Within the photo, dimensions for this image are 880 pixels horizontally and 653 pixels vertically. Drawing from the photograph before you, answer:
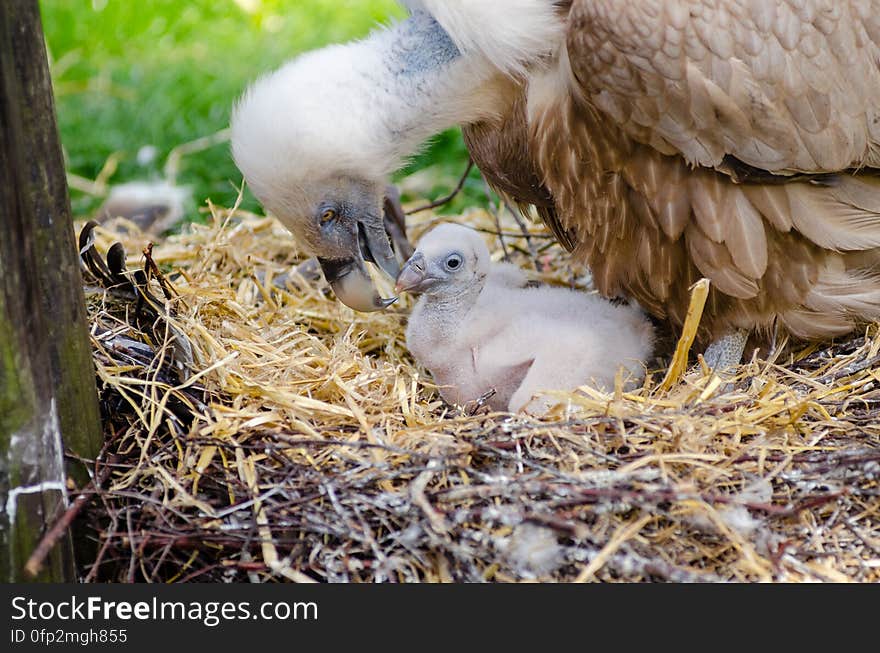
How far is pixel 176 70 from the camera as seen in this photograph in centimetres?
709

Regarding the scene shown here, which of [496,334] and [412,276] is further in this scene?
[496,334]

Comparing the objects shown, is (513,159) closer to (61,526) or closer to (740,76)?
(740,76)

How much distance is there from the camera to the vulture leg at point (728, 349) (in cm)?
344

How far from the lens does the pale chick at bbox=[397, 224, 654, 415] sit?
10.9ft

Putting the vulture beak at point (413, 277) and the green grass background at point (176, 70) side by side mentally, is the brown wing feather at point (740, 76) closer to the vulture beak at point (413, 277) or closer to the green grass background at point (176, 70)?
the vulture beak at point (413, 277)

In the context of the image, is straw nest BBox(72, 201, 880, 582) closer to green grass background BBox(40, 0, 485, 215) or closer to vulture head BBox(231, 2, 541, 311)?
vulture head BBox(231, 2, 541, 311)

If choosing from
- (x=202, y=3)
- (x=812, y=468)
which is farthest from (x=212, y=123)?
(x=812, y=468)

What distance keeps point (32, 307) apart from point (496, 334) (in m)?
1.55

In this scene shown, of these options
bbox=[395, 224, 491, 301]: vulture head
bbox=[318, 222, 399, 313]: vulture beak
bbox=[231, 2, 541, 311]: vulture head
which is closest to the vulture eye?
bbox=[395, 224, 491, 301]: vulture head

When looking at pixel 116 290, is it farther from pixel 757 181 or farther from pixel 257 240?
pixel 757 181

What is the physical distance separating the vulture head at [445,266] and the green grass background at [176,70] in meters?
2.05

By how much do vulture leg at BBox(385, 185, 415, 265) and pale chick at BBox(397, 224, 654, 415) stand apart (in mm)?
778

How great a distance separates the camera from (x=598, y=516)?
2402 millimetres

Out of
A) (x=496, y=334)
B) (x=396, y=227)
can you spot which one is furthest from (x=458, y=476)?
(x=396, y=227)
